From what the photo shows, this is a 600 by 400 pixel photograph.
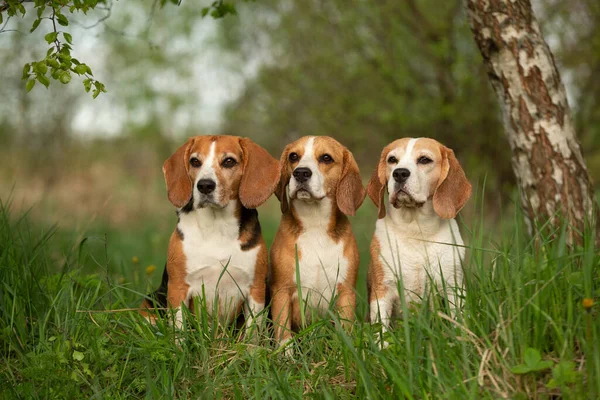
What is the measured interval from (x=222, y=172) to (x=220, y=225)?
362 mm

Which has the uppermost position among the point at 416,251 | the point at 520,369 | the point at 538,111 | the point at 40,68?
the point at 40,68

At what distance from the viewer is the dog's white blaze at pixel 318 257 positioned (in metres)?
4.52

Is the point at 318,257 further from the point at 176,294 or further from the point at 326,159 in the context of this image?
the point at 176,294

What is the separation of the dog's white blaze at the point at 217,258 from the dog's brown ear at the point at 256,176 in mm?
153


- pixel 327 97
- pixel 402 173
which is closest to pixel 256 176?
pixel 402 173

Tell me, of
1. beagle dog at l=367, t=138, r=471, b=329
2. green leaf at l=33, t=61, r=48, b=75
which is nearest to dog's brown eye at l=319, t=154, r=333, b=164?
beagle dog at l=367, t=138, r=471, b=329

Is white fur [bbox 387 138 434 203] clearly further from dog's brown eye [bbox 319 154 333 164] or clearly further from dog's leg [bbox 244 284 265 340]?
dog's leg [bbox 244 284 265 340]

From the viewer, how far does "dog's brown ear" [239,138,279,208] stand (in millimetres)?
4457

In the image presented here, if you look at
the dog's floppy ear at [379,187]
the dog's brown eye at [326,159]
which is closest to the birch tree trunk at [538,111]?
the dog's floppy ear at [379,187]

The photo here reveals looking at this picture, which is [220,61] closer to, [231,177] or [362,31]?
[362,31]

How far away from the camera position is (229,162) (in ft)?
14.9

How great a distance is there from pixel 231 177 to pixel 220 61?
1236 centimetres

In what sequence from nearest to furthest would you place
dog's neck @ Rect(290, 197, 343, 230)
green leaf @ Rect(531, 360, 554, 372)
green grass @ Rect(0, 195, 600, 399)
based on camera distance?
green leaf @ Rect(531, 360, 554, 372) < green grass @ Rect(0, 195, 600, 399) < dog's neck @ Rect(290, 197, 343, 230)

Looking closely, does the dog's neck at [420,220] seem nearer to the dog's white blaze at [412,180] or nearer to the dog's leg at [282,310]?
the dog's white blaze at [412,180]
